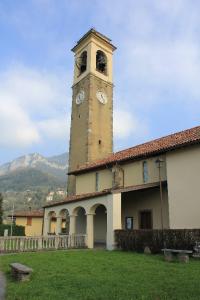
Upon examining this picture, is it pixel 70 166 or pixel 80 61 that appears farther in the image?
pixel 80 61

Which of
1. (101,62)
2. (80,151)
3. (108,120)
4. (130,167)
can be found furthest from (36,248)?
(101,62)

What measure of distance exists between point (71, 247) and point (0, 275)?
10.9 meters

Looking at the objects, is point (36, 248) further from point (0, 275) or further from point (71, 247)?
point (0, 275)

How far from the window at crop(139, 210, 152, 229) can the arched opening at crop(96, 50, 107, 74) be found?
2188 centimetres

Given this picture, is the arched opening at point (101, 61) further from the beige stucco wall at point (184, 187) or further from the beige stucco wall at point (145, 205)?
the beige stucco wall at point (184, 187)

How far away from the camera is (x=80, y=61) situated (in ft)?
131

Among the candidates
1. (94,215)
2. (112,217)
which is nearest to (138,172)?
Answer: (112,217)

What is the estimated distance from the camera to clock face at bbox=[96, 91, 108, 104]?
36438mm

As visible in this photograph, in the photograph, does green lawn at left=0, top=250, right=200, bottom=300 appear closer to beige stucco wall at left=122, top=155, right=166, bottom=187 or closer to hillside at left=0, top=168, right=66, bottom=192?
beige stucco wall at left=122, top=155, right=166, bottom=187

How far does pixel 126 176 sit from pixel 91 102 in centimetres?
1382

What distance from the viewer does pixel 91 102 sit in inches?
1383

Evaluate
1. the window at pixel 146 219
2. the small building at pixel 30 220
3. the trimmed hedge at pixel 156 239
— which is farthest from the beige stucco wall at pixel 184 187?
the small building at pixel 30 220

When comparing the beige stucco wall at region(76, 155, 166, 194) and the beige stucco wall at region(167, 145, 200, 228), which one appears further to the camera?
the beige stucco wall at region(76, 155, 166, 194)

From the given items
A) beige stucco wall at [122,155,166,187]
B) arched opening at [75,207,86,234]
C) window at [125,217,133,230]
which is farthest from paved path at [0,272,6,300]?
arched opening at [75,207,86,234]
